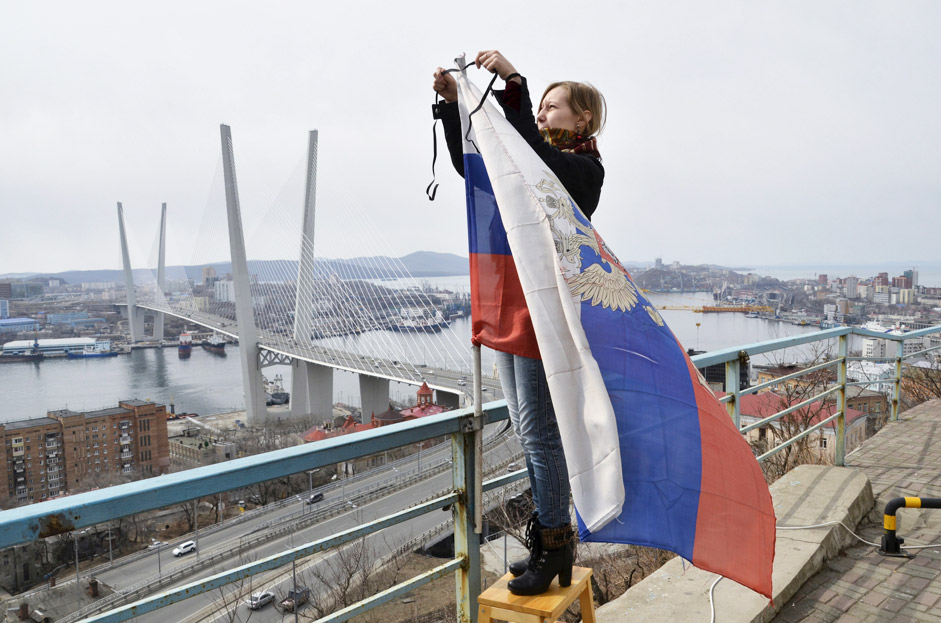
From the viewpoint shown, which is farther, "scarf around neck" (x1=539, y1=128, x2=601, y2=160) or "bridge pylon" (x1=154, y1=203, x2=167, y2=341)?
"bridge pylon" (x1=154, y1=203, x2=167, y2=341)

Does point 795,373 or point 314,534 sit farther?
point 314,534

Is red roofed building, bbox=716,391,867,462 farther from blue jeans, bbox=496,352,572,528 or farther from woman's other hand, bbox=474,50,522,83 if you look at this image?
woman's other hand, bbox=474,50,522,83

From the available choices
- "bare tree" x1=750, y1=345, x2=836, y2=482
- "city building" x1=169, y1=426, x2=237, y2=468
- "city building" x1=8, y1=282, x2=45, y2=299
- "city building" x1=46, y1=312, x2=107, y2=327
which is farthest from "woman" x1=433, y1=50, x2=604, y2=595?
"city building" x1=8, y1=282, x2=45, y2=299

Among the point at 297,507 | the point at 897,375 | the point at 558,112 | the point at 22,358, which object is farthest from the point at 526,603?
the point at 22,358

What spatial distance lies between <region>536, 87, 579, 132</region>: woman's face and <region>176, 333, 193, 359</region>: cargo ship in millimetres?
31405

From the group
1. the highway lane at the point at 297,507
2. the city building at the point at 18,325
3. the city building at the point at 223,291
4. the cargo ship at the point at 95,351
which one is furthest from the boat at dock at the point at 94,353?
the highway lane at the point at 297,507

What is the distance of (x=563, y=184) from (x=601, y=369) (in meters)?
0.31

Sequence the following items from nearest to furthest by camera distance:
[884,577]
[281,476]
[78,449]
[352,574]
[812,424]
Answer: [281,476], [884,577], [352,574], [812,424], [78,449]

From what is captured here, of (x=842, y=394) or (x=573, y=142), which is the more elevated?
(x=573, y=142)

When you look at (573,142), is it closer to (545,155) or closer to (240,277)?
(545,155)

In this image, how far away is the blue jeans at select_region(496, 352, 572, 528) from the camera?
0.99 meters

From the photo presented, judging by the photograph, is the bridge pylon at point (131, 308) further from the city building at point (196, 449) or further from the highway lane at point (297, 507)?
the highway lane at point (297, 507)

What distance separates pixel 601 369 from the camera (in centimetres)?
93

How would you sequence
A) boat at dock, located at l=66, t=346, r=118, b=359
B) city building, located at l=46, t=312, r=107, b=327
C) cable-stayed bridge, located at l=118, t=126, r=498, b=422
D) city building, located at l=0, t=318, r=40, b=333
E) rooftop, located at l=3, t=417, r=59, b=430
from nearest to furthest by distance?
rooftop, located at l=3, t=417, r=59, b=430 → cable-stayed bridge, located at l=118, t=126, r=498, b=422 → boat at dock, located at l=66, t=346, r=118, b=359 → city building, located at l=0, t=318, r=40, b=333 → city building, located at l=46, t=312, r=107, b=327
